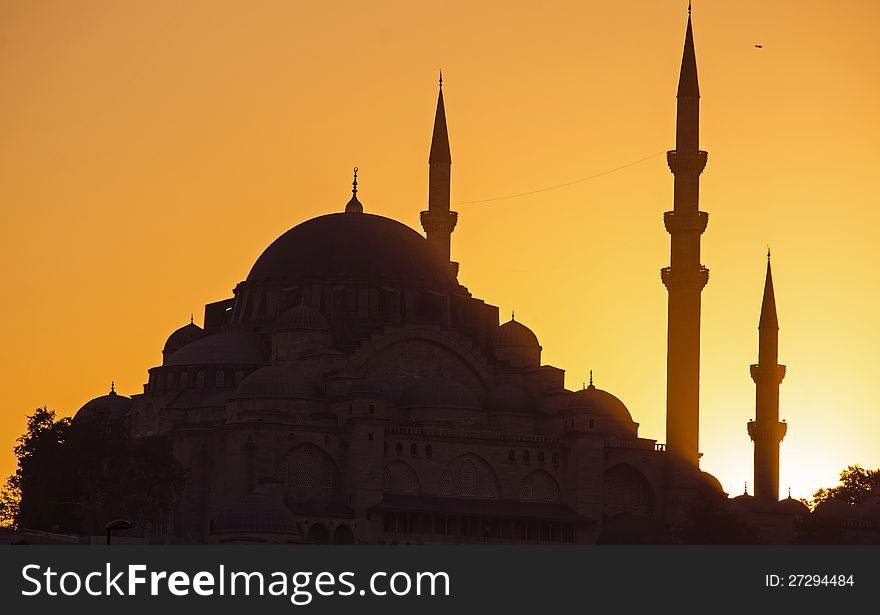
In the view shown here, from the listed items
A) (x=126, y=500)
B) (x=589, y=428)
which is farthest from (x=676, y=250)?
(x=126, y=500)

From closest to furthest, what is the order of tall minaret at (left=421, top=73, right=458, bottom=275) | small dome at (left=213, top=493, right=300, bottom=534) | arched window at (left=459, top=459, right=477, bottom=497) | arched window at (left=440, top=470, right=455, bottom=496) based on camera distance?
small dome at (left=213, top=493, right=300, bottom=534), arched window at (left=440, top=470, right=455, bottom=496), arched window at (left=459, top=459, right=477, bottom=497), tall minaret at (left=421, top=73, right=458, bottom=275)

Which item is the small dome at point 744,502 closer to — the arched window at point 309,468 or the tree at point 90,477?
the arched window at point 309,468

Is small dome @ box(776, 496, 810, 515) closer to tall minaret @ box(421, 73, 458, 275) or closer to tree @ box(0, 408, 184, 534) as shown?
tall minaret @ box(421, 73, 458, 275)

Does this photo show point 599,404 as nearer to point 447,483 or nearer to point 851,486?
point 447,483

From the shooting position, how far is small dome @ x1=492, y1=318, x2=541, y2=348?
106750 millimetres

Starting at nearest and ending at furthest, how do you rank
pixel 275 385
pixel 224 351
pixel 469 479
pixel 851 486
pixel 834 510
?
1. pixel 275 385
2. pixel 469 479
3. pixel 224 351
4. pixel 834 510
5. pixel 851 486

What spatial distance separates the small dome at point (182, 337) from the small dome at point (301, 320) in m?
7.76

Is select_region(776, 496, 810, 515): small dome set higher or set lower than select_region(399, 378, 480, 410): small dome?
lower

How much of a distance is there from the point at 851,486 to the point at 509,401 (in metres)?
32.3

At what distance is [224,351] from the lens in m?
103

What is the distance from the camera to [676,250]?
100562 millimetres

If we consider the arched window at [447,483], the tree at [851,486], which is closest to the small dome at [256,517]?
the arched window at [447,483]

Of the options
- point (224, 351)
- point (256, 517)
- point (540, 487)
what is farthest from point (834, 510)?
point (256, 517)

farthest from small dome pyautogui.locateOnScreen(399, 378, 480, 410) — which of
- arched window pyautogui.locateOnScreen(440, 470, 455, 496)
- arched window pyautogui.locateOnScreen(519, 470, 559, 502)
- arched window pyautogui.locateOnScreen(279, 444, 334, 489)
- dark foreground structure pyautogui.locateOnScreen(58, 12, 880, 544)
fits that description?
arched window pyautogui.locateOnScreen(279, 444, 334, 489)
